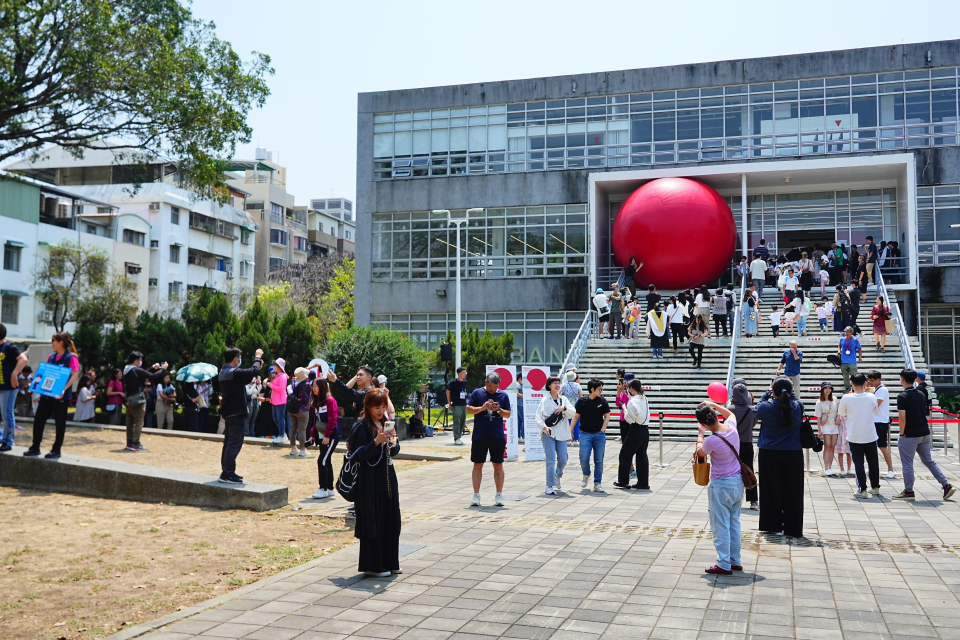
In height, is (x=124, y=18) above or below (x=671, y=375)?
above

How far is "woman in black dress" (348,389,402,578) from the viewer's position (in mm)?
7223

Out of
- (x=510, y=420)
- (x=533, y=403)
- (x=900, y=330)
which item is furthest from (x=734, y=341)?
(x=510, y=420)

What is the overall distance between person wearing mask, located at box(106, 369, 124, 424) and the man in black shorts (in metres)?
13.6

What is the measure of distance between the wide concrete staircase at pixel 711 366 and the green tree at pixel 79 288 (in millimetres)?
29793

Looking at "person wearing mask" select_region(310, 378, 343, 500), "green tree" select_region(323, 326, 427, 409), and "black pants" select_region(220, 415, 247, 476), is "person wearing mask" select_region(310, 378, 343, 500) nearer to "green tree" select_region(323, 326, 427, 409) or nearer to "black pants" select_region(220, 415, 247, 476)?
"black pants" select_region(220, 415, 247, 476)

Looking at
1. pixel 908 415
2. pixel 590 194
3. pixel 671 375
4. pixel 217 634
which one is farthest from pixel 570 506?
pixel 590 194

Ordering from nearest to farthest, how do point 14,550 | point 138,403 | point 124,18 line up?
point 14,550 → point 138,403 → point 124,18

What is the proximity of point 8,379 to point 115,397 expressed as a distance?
10.2 metres

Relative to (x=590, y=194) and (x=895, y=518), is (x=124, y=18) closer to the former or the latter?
(x=590, y=194)

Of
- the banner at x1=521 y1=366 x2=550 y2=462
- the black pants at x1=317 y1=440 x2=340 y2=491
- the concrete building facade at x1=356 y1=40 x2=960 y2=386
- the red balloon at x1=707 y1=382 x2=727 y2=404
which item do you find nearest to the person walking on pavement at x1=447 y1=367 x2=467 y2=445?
the banner at x1=521 y1=366 x2=550 y2=462

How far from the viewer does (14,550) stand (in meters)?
8.17

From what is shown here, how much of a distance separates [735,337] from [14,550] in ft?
62.8

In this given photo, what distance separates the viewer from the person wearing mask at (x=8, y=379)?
11625 mm

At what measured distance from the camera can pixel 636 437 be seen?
12.9 m
